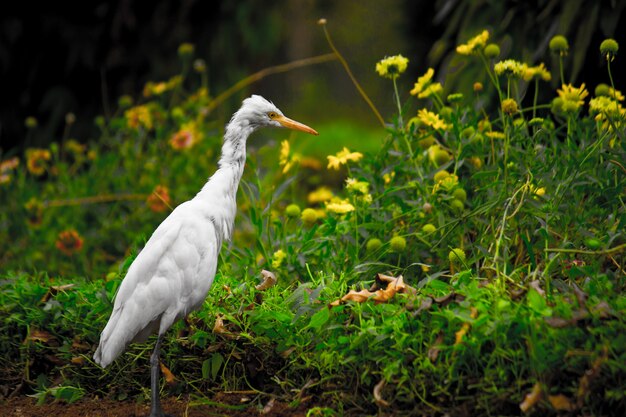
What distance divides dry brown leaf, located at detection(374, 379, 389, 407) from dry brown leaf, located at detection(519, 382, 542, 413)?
39cm

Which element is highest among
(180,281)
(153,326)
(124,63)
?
(180,281)

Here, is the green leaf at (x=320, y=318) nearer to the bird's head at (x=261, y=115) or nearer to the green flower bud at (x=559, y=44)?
→ the bird's head at (x=261, y=115)

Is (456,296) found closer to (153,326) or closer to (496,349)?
(496,349)

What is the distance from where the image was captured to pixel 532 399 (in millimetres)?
2184

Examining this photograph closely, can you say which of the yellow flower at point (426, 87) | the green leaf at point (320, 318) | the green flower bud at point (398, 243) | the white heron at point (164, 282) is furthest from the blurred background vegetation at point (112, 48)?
the green leaf at point (320, 318)

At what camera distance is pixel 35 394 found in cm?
303

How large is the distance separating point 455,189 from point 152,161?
249cm

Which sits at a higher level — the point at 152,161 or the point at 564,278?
the point at 564,278

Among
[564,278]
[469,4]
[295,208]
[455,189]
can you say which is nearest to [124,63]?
[469,4]

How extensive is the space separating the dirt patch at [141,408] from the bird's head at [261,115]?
1.00 m

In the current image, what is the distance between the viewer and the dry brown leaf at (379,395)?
2388 mm

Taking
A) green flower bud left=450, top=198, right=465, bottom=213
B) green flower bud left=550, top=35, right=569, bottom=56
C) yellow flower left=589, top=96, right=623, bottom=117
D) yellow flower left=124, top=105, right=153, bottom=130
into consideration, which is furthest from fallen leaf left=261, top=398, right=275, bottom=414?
yellow flower left=124, top=105, right=153, bottom=130

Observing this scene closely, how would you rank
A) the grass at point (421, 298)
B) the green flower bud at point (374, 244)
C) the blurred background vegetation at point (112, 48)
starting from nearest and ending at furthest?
the grass at point (421, 298) < the green flower bud at point (374, 244) < the blurred background vegetation at point (112, 48)

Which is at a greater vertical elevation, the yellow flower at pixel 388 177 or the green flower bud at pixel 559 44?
the green flower bud at pixel 559 44
